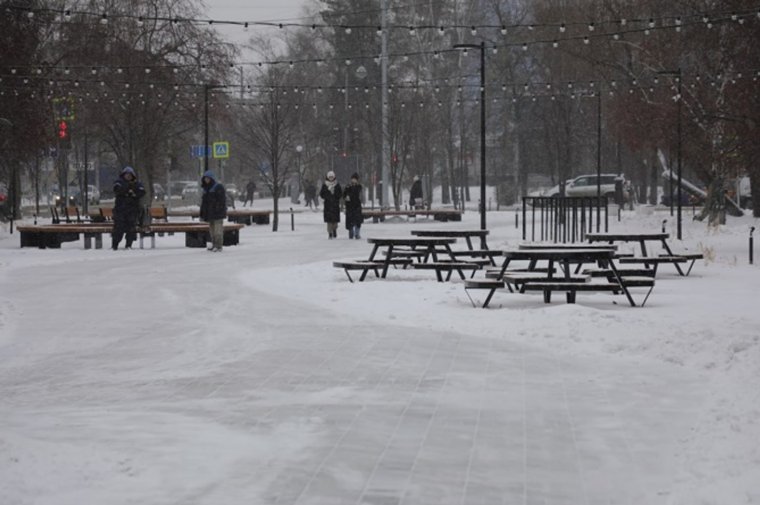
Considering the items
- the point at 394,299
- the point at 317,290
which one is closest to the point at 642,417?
the point at 394,299

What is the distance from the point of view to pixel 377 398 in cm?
1013

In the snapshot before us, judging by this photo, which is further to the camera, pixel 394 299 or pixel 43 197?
pixel 43 197

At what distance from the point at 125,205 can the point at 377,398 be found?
80.6 ft

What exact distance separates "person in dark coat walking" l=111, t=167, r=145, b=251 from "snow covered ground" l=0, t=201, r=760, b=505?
13.8 m

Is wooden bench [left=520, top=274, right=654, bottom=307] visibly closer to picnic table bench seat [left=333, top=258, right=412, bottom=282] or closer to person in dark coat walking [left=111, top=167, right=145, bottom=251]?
picnic table bench seat [left=333, top=258, right=412, bottom=282]

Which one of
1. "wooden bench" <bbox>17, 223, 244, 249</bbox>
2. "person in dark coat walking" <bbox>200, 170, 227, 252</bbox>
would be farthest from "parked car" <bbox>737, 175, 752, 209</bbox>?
"person in dark coat walking" <bbox>200, 170, 227, 252</bbox>

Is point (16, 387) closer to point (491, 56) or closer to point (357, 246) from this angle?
point (357, 246)

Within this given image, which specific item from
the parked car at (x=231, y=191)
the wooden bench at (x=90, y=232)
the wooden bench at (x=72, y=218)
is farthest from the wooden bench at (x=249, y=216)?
the parked car at (x=231, y=191)

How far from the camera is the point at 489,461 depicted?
7840 mm

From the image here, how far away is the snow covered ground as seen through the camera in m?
7.19

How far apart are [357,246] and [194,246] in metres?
4.29

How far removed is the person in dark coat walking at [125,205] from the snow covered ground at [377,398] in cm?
1378

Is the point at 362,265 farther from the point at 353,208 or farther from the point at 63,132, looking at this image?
the point at 63,132

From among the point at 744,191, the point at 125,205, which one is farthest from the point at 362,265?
the point at 744,191
